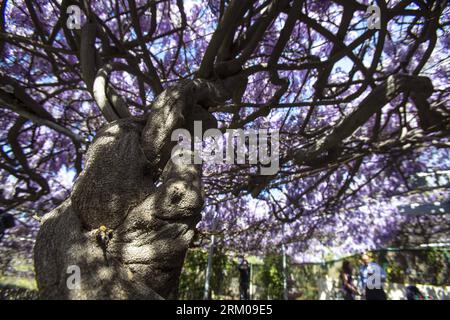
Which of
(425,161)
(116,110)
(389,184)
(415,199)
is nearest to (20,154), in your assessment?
(116,110)

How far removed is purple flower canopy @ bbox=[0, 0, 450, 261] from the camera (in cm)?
262

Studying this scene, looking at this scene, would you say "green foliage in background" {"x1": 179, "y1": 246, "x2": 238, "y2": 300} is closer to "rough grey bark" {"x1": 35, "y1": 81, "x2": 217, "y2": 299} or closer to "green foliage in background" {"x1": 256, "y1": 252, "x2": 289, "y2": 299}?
"green foliage in background" {"x1": 256, "y1": 252, "x2": 289, "y2": 299}

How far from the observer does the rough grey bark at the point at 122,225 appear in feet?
3.37

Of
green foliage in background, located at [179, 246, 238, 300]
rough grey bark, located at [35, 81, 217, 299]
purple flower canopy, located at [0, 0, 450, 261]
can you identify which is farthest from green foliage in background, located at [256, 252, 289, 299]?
rough grey bark, located at [35, 81, 217, 299]

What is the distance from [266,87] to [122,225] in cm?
419

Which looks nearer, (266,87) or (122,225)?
(122,225)

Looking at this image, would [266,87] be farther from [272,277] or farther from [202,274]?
[272,277]

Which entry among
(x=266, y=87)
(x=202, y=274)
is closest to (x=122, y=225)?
(x=266, y=87)

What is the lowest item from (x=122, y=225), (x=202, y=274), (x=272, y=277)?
(x=272, y=277)

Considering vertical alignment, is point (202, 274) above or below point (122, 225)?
below

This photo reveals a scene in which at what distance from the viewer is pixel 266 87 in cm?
490

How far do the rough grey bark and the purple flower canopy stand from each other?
113cm

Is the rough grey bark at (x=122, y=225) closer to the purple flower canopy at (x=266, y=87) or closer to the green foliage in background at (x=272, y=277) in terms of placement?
the purple flower canopy at (x=266, y=87)
